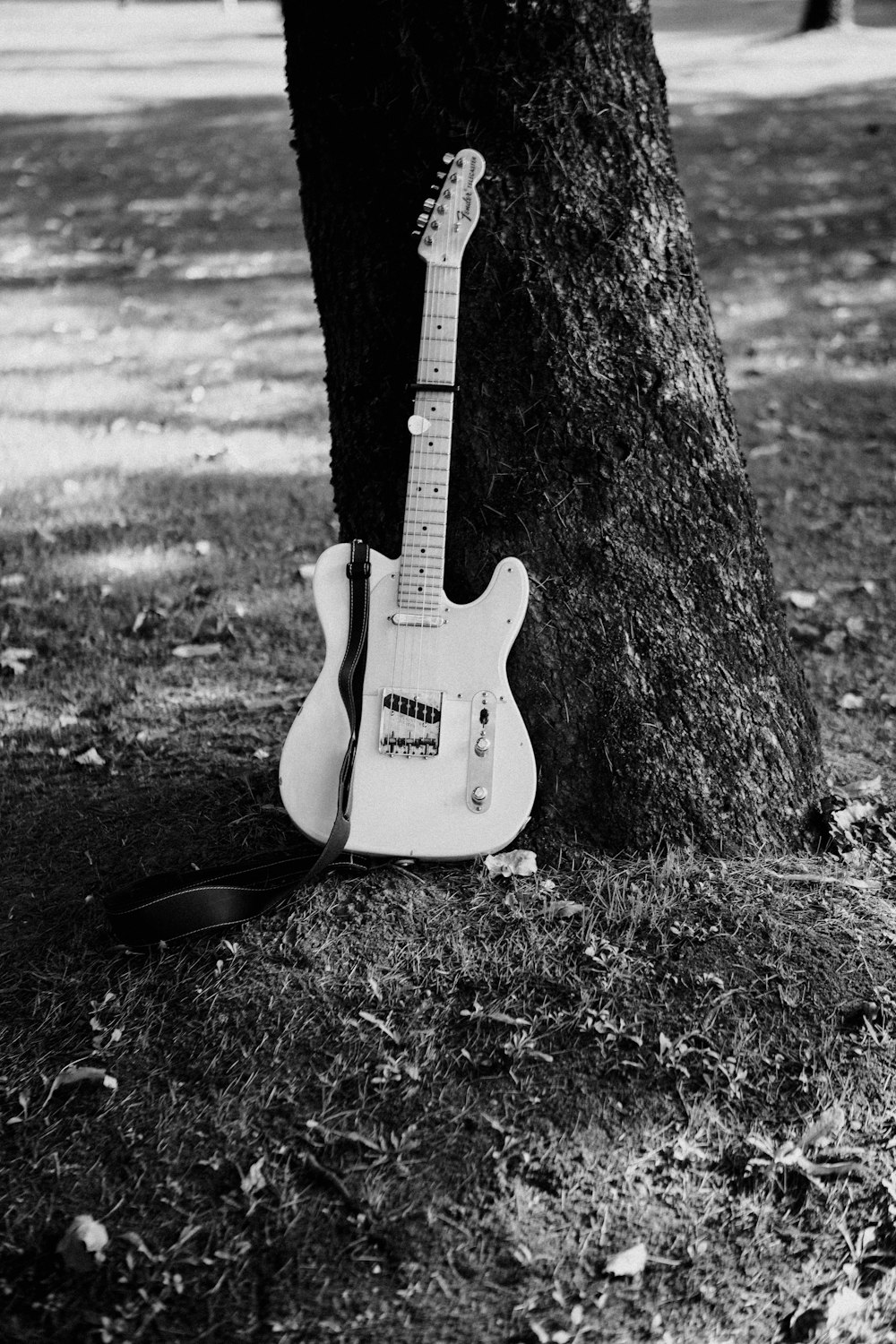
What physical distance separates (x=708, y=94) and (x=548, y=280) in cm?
1114

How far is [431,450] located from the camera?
9.28 feet

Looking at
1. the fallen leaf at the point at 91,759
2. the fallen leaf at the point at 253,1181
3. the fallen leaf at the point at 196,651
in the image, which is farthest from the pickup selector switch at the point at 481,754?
the fallen leaf at the point at 196,651

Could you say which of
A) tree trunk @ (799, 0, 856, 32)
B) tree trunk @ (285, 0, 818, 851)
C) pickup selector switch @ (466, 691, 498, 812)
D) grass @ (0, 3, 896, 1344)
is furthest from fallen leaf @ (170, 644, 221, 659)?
tree trunk @ (799, 0, 856, 32)

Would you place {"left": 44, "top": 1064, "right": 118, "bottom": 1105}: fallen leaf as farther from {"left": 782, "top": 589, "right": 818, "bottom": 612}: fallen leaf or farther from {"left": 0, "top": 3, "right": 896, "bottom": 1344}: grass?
{"left": 782, "top": 589, "right": 818, "bottom": 612}: fallen leaf

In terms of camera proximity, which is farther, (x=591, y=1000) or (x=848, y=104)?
(x=848, y=104)

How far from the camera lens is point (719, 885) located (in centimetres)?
287

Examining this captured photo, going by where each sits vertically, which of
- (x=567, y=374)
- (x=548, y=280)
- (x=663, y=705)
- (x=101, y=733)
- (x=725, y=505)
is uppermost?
(x=548, y=280)

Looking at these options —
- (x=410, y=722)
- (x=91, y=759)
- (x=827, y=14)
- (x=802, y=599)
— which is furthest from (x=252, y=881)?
(x=827, y=14)

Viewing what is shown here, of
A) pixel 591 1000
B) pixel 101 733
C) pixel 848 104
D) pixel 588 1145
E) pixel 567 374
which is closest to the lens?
pixel 588 1145

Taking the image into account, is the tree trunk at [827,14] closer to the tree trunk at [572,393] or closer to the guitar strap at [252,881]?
the tree trunk at [572,393]

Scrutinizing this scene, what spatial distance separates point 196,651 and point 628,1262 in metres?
2.82

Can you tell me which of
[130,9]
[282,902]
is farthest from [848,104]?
[130,9]

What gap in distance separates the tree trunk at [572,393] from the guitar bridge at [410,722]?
243 millimetres

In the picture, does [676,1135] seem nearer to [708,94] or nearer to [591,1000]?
[591,1000]
